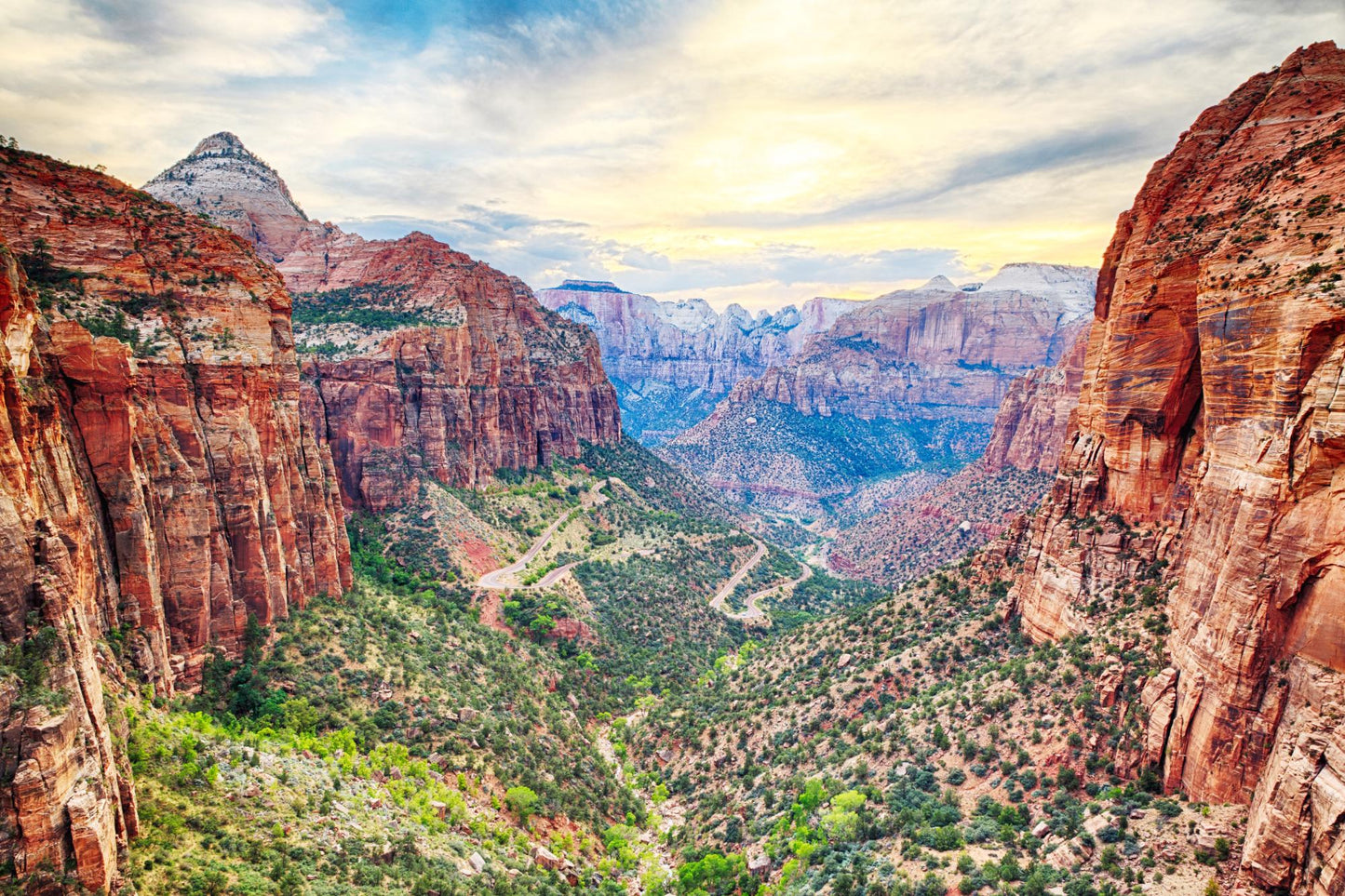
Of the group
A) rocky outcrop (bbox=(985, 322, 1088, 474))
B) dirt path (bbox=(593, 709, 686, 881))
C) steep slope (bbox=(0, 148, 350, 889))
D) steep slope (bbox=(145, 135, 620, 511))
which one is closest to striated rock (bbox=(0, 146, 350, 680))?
steep slope (bbox=(0, 148, 350, 889))

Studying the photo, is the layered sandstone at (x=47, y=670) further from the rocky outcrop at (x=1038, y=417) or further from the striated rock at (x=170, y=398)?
the rocky outcrop at (x=1038, y=417)

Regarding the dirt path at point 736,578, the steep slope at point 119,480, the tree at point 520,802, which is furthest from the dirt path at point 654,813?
the dirt path at point 736,578

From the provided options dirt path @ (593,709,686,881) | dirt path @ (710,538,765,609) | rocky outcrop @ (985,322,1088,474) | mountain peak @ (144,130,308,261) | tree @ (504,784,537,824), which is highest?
mountain peak @ (144,130,308,261)

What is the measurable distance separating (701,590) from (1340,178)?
274 feet

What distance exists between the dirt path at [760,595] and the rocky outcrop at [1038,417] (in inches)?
1908

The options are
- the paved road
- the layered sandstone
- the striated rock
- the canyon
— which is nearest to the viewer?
the layered sandstone

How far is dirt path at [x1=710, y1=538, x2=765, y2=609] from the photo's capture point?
332 feet

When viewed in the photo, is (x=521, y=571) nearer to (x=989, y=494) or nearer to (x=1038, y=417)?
(x=989, y=494)

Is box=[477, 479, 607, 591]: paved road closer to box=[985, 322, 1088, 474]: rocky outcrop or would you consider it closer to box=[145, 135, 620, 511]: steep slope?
box=[145, 135, 620, 511]: steep slope

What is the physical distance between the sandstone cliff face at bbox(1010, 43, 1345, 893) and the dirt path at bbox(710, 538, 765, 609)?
2381 inches

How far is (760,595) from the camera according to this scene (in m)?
106

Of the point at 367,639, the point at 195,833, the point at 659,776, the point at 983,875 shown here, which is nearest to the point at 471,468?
the point at 367,639

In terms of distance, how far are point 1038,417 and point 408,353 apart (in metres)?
114

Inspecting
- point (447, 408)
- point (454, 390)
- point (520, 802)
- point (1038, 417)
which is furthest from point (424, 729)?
point (1038, 417)
